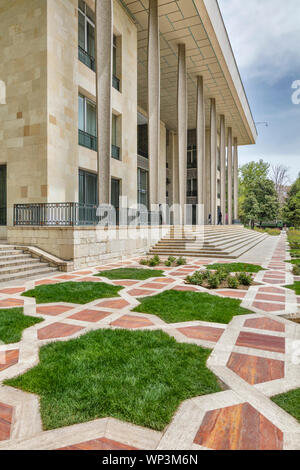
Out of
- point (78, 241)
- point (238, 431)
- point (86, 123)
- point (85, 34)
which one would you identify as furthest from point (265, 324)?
point (85, 34)

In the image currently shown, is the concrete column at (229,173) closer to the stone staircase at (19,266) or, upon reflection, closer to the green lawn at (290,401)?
the stone staircase at (19,266)

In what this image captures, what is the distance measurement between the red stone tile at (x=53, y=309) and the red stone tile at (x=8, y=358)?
59.7 inches

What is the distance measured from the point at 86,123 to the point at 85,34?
4.70 meters

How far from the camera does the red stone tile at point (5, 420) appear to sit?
215 centimetres

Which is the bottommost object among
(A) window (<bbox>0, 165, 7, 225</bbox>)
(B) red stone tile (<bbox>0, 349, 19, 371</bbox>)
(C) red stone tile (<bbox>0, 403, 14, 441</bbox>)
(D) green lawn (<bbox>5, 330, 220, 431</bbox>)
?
(B) red stone tile (<bbox>0, 349, 19, 371</bbox>)

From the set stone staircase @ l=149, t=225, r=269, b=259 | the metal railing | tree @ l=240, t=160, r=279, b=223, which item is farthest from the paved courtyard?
tree @ l=240, t=160, r=279, b=223

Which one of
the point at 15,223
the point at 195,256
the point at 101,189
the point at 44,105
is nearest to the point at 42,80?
the point at 44,105

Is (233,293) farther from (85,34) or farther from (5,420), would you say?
(85,34)

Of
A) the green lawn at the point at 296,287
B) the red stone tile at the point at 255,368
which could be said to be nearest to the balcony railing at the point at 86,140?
the green lawn at the point at 296,287

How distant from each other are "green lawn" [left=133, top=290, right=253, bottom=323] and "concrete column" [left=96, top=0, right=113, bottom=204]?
8.23 meters

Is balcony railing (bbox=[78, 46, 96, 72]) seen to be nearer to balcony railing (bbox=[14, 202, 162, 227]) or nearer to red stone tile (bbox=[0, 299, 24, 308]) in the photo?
balcony railing (bbox=[14, 202, 162, 227])

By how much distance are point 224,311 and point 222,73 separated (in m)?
25.0

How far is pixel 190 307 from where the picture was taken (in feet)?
18.2

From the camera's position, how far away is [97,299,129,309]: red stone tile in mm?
5660
